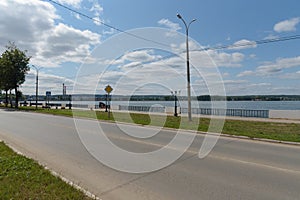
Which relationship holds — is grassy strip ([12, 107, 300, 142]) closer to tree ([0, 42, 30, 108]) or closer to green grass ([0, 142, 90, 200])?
green grass ([0, 142, 90, 200])

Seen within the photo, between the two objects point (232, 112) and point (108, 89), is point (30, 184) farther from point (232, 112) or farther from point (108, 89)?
point (232, 112)

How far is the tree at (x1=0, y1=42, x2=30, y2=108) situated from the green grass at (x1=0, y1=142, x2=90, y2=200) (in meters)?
43.1

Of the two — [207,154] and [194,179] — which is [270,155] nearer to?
[207,154]

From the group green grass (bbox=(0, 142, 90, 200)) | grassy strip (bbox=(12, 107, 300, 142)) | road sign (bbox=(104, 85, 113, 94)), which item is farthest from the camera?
road sign (bbox=(104, 85, 113, 94))

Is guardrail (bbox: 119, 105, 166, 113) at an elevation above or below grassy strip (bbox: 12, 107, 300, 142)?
above

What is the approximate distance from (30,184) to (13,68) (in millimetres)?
45112

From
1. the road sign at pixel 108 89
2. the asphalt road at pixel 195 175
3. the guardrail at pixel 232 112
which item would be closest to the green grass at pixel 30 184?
the asphalt road at pixel 195 175

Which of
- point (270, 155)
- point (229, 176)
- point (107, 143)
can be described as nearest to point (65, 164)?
point (107, 143)

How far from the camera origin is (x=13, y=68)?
41.9 meters

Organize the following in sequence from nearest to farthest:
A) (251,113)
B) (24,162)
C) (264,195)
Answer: (264,195) → (24,162) → (251,113)

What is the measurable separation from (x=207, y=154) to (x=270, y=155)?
210 cm

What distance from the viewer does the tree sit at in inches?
1634

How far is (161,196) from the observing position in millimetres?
4113

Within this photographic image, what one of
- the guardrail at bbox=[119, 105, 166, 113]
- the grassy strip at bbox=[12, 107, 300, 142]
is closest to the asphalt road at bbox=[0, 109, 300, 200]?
the grassy strip at bbox=[12, 107, 300, 142]
